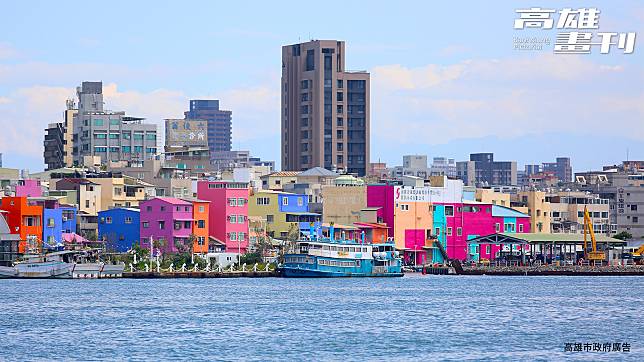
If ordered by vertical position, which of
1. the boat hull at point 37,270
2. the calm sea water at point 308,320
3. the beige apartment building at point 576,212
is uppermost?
the beige apartment building at point 576,212

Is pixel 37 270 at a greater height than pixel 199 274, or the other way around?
pixel 37 270

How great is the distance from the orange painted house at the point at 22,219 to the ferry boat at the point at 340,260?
73.0ft

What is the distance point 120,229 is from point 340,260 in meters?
22.3

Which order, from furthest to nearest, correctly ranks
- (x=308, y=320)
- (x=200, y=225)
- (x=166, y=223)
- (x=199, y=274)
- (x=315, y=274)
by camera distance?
(x=200, y=225)
(x=166, y=223)
(x=199, y=274)
(x=315, y=274)
(x=308, y=320)

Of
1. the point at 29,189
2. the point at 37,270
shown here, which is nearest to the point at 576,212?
the point at 29,189

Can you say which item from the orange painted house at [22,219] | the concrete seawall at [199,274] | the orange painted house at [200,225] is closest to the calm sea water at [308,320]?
the orange painted house at [22,219]

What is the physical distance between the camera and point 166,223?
146 metres

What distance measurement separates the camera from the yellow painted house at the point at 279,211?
15700cm

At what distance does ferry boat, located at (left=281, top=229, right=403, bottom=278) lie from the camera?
13800cm

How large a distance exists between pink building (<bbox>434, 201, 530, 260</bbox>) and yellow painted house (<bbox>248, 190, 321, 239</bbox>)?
44.7 ft

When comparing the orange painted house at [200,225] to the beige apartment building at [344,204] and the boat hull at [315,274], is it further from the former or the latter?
the beige apartment building at [344,204]

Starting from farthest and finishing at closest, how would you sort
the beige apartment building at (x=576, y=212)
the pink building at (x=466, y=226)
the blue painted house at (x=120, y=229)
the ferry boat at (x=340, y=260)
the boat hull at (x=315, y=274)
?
the beige apartment building at (x=576, y=212) → the pink building at (x=466, y=226) → the blue painted house at (x=120, y=229) → the boat hull at (x=315, y=274) → the ferry boat at (x=340, y=260)

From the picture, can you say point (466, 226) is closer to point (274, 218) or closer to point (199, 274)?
point (274, 218)

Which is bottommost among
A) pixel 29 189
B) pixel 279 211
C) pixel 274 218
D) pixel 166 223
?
pixel 166 223
